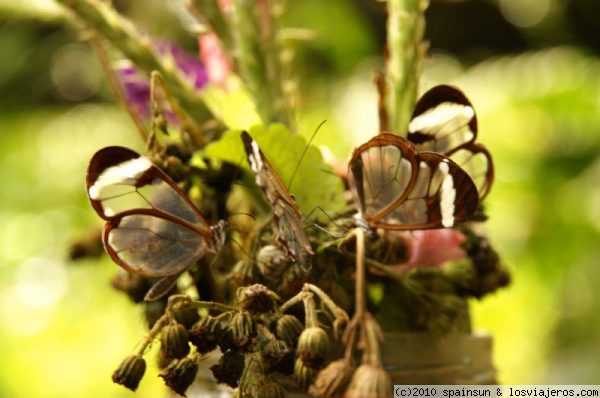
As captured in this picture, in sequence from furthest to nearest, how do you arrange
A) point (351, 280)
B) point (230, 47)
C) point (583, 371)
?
point (583, 371)
point (230, 47)
point (351, 280)

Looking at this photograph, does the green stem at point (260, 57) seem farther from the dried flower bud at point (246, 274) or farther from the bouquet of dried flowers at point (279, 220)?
the dried flower bud at point (246, 274)

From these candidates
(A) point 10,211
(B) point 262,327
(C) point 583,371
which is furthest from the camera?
(A) point 10,211

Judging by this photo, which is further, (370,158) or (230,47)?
(230,47)

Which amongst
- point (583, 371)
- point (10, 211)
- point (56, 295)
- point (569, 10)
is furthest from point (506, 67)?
point (10, 211)

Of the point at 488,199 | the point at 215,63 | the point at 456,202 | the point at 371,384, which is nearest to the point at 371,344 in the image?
the point at 371,384

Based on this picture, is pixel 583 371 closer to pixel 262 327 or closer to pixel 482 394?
pixel 482 394

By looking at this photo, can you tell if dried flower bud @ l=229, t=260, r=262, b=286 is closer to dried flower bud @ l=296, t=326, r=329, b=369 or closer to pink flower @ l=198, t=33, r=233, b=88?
dried flower bud @ l=296, t=326, r=329, b=369

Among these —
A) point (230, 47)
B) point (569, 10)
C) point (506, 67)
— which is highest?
point (569, 10)

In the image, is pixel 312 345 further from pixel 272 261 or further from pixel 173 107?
pixel 173 107
